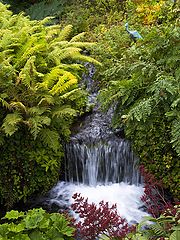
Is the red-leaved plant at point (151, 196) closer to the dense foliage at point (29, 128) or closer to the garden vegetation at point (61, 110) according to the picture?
the garden vegetation at point (61, 110)

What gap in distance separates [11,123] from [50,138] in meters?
0.64

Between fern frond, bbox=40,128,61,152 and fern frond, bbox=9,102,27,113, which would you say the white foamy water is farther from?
fern frond, bbox=9,102,27,113

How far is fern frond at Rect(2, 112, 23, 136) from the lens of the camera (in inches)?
226

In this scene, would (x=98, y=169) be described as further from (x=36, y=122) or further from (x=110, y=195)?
(x=36, y=122)

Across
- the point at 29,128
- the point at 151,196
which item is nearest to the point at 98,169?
the point at 29,128

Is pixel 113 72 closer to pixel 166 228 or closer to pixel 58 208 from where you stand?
pixel 58 208

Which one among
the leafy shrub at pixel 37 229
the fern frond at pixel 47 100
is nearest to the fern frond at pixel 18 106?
the fern frond at pixel 47 100

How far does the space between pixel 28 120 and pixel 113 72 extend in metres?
1.79

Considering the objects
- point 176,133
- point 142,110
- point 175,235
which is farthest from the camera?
point 142,110

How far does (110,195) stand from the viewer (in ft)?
21.6

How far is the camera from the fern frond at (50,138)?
597 centimetres

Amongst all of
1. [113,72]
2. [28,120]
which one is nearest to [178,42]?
[113,72]

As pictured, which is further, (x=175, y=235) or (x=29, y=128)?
(x=29, y=128)

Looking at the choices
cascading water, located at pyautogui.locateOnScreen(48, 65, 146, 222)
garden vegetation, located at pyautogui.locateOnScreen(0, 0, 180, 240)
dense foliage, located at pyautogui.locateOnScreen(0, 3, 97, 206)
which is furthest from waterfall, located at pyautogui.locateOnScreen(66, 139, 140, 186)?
dense foliage, located at pyautogui.locateOnScreen(0, 3, 97, 206)
